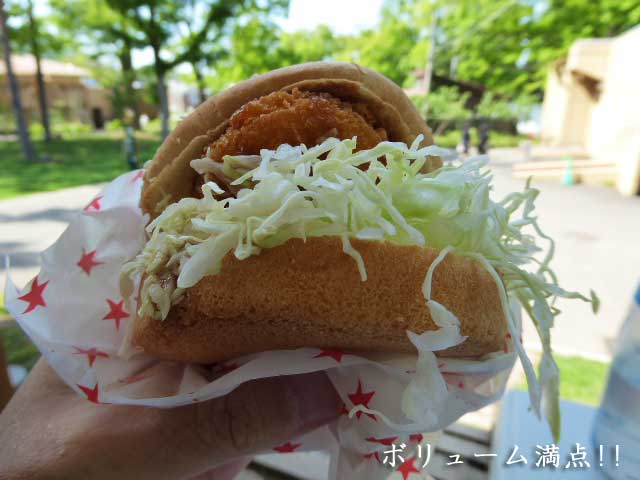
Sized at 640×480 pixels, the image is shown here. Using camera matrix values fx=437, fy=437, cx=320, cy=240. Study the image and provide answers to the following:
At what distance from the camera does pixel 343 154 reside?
95cm

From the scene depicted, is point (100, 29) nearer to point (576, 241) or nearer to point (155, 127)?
point (155, 127)

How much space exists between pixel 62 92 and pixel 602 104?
91.1ft

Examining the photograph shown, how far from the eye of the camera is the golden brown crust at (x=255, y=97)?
114cm

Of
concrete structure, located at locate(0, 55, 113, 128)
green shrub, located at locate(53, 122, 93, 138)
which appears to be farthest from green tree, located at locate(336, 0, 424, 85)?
green shrub, located at locate(53, 122, 93, 138)

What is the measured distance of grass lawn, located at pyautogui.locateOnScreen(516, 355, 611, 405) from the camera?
2.60 meters

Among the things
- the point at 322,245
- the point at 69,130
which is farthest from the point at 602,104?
the point at 69,130

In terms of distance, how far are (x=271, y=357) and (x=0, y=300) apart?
3.86m

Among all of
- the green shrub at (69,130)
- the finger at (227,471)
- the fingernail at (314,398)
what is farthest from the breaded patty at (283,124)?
the green shrub at (69,130)

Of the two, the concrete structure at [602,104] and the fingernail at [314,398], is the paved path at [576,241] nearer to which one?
the concrete structure at [602,104]

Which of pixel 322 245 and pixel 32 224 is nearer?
pixel 322 245

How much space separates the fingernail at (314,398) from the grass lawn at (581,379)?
1.92 metres

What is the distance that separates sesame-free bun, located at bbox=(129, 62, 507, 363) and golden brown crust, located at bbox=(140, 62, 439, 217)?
0.39 meters

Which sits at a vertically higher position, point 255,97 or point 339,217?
point 255,97

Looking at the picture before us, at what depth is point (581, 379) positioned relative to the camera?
9.19ft
